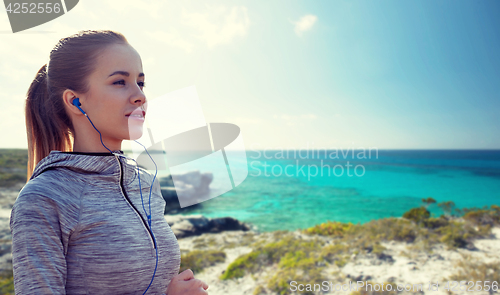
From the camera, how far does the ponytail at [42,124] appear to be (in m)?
1.11

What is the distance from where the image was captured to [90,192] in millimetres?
916

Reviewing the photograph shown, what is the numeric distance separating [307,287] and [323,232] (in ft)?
8.59

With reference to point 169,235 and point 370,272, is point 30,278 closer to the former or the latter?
point 169,235

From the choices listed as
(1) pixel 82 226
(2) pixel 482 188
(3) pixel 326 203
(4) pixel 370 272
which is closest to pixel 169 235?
(1) pixel 82 226

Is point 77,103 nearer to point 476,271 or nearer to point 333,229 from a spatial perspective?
point 476,271

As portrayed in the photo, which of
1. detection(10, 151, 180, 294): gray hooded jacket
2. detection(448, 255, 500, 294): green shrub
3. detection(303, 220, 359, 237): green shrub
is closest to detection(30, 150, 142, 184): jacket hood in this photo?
detection(10, 151, 180, 294): gray hooded jacket

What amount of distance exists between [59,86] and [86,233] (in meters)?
0.62

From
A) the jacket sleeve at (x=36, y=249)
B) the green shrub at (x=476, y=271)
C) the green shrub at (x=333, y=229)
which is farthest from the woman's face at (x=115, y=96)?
the green shrub at (x=333, y=229)

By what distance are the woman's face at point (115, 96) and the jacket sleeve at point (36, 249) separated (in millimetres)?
368

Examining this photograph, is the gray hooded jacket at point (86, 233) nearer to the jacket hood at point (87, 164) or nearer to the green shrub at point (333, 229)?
the jacket hood at point (87, 164)

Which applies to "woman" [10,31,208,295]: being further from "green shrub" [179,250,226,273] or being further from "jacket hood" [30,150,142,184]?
"green shrub" [179,250,226,273]

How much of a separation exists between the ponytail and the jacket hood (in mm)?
217

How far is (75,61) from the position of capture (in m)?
1.02

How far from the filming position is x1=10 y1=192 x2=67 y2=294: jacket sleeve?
0.71 meters
